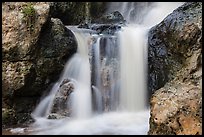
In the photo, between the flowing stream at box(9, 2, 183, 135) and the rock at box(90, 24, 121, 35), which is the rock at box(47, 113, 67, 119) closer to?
the flowing stream at box(9, 2, 183, 135)

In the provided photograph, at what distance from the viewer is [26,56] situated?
7621 millimetres

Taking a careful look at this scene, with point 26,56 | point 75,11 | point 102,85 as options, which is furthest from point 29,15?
point 75,11

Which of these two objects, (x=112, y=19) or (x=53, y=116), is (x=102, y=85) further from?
(x=112, y=19)

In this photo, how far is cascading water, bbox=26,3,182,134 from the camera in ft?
24.8

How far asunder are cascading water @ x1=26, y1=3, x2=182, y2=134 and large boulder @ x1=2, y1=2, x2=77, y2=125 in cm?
30

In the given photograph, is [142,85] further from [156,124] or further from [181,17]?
[156,124]

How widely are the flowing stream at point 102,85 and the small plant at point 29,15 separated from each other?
1.30 metres

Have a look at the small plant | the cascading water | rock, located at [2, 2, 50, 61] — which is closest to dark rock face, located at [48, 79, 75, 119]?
the cascading water

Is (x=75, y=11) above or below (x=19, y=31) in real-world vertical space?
above

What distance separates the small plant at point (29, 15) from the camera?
765cm

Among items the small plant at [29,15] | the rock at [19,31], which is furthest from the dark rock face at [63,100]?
the small plant at [29,15]

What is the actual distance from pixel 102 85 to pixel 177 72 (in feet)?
6.42

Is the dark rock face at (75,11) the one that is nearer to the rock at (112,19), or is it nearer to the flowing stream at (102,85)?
the rock at (112,19)

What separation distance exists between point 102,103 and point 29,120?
164 cm
